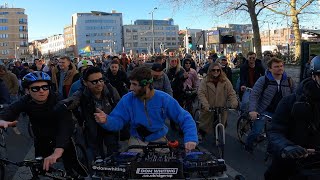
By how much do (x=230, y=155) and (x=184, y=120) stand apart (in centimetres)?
397

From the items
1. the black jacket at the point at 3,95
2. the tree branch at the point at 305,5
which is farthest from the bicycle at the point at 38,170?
the tree branch at the point at 305,5

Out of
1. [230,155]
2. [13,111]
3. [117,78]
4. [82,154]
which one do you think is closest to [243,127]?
[230,155]

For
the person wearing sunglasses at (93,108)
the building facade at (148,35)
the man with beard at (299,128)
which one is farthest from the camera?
the building facade at (148,35)

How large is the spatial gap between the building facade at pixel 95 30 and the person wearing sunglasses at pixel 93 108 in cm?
15511

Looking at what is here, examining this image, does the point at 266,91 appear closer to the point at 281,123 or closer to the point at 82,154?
the point at 82,154

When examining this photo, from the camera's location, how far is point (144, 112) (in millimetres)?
4090

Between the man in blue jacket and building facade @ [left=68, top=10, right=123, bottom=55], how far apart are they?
513 feet

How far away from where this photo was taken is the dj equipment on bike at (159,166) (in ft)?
9.84

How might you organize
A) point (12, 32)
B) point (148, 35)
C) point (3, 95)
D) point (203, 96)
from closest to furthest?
point (3, 95)
point (203, 96)
point (12, 32)
point (148, 35)

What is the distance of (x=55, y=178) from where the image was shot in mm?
3732

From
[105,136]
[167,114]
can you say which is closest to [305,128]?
[167,114]

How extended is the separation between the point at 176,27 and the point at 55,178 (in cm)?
18364

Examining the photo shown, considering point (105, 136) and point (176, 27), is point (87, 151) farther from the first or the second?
point (176, 27)

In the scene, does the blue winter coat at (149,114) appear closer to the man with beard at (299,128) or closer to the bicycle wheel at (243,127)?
the man with beard at (299,128)
